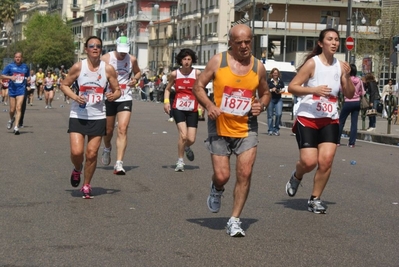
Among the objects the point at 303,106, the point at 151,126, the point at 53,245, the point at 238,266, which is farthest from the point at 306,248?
the point at 151,126

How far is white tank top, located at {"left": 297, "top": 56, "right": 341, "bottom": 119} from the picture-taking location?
10312 mm

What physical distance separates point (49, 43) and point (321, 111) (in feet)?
426

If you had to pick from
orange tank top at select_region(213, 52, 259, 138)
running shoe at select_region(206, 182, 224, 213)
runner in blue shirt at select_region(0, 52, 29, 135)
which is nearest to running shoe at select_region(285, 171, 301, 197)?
running shoe at select_region(206, 182, 224, 213)

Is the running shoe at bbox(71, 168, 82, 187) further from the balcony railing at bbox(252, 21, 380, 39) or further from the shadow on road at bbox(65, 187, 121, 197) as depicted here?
the balcony railing at bbox(252, 21, 380, 39)

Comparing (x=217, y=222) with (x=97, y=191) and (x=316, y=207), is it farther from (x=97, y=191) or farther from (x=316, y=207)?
(x=97, y=191)

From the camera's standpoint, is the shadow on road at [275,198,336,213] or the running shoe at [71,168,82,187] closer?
the shadow on road at [275,198,336,213]

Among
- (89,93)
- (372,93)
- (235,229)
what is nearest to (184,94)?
(89,93)

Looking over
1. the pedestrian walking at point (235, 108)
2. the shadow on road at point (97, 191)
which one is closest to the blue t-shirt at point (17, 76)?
the shadow on road at point (97, 191)

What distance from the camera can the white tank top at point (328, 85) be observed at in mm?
10312

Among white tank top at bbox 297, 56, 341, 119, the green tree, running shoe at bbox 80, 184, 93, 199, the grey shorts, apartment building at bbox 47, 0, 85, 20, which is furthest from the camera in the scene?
apartment building at bbox 47, 0, 85, 20

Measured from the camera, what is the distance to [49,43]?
13762 cm

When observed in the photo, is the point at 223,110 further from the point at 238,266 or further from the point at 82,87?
the point at 82,87

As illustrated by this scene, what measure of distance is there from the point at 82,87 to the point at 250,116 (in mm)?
3092

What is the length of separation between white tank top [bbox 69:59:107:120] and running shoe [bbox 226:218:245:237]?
3.14 m
